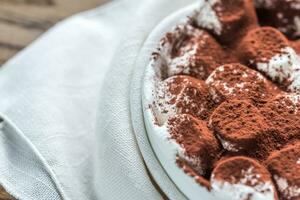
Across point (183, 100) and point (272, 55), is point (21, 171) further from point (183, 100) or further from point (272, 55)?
point (272, 55)

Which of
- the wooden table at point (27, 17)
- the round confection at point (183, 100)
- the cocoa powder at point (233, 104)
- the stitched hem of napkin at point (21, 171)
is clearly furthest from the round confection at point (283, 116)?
the wooden table at point (27, 17)

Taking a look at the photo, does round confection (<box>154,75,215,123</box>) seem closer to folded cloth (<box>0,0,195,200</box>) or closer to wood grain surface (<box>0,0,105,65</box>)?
folded cloth (<box>0,0,195,200</box>)

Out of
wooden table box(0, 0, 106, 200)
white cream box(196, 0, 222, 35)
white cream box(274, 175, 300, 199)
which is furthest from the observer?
wooden table box(0, 0, 106, 200)

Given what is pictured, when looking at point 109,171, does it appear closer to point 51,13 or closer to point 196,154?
point 196,154

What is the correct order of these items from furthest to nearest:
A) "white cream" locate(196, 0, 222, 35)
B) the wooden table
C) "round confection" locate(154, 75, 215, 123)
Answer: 1. the wooden table
2. "white cream" locate(196, 0, 222, 35)
3. "round confection" locate(154, 75, 215, 123)

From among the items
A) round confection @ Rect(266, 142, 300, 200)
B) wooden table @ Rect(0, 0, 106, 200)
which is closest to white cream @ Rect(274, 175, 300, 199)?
round confection @ Rect(266, 142, 300, 200)

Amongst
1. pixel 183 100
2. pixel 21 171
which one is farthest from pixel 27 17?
pixel 183 100
